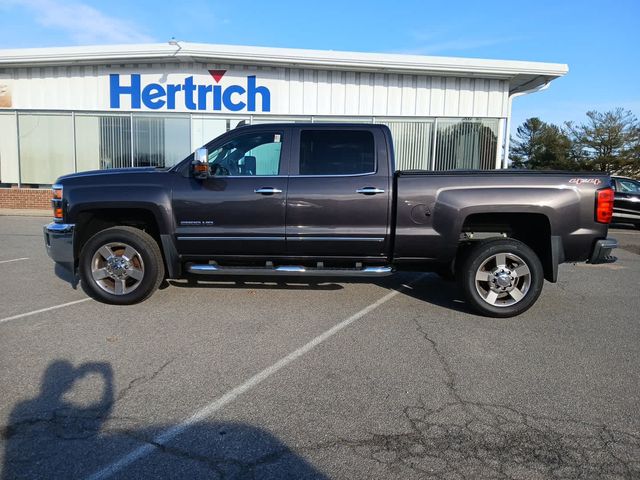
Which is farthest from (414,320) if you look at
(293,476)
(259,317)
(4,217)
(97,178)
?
(4,217)

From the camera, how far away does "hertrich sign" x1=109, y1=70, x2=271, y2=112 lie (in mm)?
16031

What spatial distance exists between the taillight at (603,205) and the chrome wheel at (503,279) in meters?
0.89

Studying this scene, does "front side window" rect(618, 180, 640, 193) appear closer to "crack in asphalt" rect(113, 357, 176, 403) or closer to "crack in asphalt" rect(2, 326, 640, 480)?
"crack in asphalt" rect(2, 326, 640, 480)

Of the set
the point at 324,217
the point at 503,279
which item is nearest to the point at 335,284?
→ the point at 324,217

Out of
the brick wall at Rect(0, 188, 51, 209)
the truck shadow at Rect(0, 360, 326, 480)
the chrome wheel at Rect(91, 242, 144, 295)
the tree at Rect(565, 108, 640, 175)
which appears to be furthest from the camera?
the tree at Rect(565, 108, 640, 175)

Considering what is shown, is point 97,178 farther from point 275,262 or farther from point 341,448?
point 341,448

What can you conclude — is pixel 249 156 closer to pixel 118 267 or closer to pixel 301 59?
pixel 118 267

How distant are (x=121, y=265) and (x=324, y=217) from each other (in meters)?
2.32

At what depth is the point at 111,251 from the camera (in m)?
5.44

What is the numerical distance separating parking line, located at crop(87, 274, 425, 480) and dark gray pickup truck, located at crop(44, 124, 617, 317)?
111cm

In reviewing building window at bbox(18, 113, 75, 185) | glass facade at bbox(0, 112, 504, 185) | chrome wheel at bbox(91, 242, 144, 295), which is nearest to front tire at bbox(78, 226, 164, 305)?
chrome wheel at bbox(91, 242, 144, 295)

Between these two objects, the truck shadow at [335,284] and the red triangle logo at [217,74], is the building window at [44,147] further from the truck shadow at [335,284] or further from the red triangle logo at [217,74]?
the truck shadow at [335,284]

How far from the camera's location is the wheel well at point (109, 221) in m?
5.50

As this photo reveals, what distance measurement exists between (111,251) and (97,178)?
824mm
